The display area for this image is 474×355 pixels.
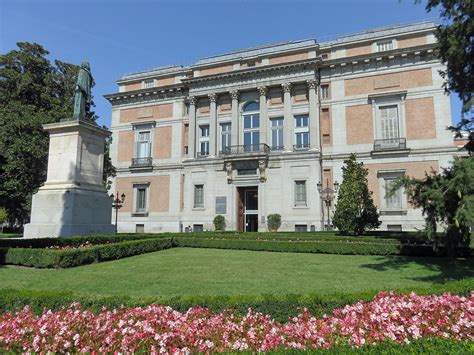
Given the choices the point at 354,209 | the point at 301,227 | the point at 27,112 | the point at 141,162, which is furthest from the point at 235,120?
the point at 27,112

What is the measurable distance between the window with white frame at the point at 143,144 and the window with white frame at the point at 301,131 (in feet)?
60.3

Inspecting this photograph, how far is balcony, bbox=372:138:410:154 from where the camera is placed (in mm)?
29894

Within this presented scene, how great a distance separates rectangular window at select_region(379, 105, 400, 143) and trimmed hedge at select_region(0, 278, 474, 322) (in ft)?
91.3

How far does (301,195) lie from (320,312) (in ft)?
89.4

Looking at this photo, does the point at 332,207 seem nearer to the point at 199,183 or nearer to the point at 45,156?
the point at 199,183

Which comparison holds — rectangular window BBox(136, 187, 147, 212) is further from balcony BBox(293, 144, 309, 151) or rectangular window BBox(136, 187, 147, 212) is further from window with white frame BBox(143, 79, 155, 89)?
balcony BBox(293, 144, 309, 151)

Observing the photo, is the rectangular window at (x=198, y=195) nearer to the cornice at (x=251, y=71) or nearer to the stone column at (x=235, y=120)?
the stone column at (x=235, y=120)

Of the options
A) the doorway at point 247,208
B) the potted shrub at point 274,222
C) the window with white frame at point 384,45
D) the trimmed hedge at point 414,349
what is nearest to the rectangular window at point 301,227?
the potted shrub at point 274,222

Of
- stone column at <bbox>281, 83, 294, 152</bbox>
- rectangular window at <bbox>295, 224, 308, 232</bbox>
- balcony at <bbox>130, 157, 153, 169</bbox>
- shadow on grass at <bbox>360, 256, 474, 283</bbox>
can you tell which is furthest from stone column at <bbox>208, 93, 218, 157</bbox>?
shadow on grass at <bbox>360, 256, 474, 283</bbox>

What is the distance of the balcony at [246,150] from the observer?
33125 millimetres

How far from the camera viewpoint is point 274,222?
31.4m

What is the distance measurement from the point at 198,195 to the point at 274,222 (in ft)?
31.4

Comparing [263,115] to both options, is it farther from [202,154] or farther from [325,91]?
[202,154]

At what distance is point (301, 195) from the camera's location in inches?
1257
